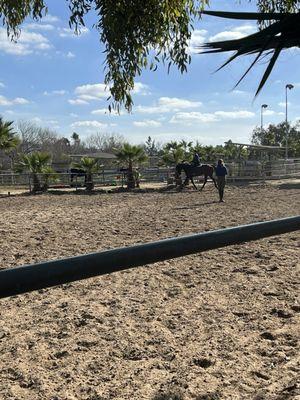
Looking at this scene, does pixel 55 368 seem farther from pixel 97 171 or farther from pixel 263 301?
pixel 97 171

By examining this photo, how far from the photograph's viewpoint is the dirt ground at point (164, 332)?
3256 millimetres

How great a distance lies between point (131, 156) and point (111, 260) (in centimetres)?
2553

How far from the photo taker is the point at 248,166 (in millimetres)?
34281

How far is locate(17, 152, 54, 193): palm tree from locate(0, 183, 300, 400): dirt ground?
17.4 m

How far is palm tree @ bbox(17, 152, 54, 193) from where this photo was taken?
25194 mm

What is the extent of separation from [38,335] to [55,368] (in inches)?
30.4

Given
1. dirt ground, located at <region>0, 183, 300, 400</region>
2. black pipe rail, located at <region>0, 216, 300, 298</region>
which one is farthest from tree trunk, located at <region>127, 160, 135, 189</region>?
black pipe rail, located at <region>0, 216, 300, 298</region>

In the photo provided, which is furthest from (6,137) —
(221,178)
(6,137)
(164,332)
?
(164,332)

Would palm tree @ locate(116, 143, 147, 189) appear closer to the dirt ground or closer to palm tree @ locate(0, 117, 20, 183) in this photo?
palm tree @ locate(0, 117, 20, 183)

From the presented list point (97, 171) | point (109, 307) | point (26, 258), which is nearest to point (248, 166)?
point (97, 171)

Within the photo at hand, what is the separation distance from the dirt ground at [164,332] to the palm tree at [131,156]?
18.6m

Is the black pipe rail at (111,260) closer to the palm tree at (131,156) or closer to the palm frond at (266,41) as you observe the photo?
the palm frond at (266,41)

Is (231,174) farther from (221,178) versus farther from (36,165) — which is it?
(221,178)

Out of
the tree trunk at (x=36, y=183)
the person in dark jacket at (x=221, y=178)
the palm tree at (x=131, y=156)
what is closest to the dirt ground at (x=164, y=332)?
the person in dark jacket at (x=221, y=178)
